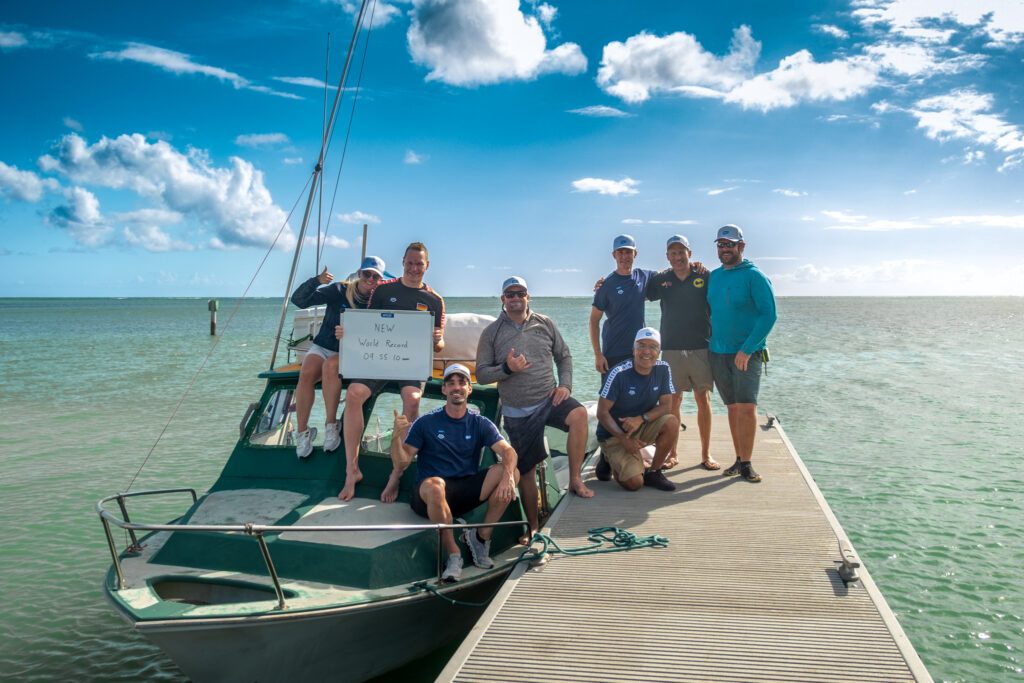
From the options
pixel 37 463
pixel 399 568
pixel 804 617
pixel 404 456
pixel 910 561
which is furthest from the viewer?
pixel 37 463

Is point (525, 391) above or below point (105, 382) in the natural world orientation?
above

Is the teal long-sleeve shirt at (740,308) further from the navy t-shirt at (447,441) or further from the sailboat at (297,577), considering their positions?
the navy t-shirt at (447,441)

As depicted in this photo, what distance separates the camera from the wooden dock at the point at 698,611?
4.32 m

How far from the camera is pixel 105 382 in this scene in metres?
26.8

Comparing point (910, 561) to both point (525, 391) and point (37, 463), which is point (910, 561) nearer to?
point (525, 391)

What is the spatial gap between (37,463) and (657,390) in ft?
43.0

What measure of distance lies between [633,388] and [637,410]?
27 centimetres

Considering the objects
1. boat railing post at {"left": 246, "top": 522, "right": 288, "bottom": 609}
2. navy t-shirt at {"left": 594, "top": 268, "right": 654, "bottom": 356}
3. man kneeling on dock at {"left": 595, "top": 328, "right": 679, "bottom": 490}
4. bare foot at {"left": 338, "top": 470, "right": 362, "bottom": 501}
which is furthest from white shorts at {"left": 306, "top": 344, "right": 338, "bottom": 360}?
navy t-shirt at {"left": 594, "top": 268, "right": 654, "bottom": 356}

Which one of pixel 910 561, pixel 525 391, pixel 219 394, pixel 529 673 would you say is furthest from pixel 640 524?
pixel 219 394

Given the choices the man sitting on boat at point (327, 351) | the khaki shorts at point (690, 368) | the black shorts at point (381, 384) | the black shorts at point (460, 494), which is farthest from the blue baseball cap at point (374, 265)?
the khaki shorts at point (690, 368)

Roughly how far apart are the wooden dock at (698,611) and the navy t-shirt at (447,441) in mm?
1035

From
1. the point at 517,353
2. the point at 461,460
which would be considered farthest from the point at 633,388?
the point at 461,460

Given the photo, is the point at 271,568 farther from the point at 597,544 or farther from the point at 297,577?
the point at 597,544

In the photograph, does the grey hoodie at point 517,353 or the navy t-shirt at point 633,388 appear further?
the navy t-shirt at point 633,388
